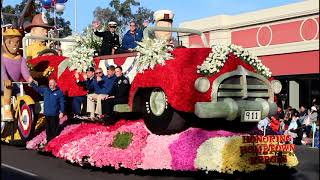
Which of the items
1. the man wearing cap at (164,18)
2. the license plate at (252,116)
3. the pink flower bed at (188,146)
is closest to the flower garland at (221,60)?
the license plate at (252,116)

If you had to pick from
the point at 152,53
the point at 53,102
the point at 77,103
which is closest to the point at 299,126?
the point at 77,103

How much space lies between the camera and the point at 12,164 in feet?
27.7

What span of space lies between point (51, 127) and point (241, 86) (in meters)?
3.68

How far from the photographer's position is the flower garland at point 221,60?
714cm

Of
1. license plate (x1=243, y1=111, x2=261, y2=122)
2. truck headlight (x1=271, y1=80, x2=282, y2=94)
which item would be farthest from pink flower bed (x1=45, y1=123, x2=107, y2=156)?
truck headlight (x1=271, y1=80, x2=282, y2=94)

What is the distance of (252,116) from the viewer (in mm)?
7363

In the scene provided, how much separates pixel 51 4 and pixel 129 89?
9841 millimetres

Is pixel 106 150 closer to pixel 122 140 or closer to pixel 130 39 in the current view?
pixel 122 140

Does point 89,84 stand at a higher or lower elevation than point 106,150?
higher

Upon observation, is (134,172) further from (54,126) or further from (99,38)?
(99,38)

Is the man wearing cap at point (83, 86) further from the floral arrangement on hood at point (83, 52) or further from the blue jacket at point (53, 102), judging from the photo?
the blue jacket at point (53, 102)

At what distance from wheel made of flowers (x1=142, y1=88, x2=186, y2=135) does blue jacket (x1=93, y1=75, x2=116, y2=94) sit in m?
1.02

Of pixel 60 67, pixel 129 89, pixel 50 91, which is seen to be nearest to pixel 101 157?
pixel 129 89

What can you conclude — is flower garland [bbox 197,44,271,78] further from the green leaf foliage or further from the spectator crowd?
the spectator crowd
